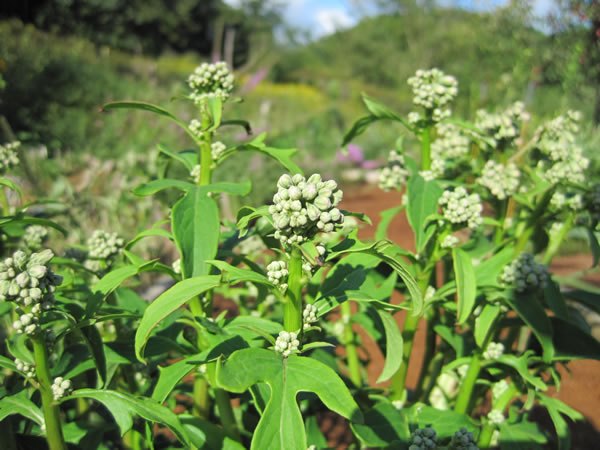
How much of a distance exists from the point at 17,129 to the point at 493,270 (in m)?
9.10

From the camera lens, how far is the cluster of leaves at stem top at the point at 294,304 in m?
1.02

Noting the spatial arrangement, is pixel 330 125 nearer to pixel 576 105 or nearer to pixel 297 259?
pixel 576 105

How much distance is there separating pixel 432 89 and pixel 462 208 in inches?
15.3

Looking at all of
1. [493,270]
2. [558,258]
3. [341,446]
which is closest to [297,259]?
[493,270]

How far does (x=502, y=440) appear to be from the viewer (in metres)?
1.57

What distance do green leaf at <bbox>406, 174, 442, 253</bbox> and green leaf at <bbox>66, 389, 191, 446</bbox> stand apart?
756 mm

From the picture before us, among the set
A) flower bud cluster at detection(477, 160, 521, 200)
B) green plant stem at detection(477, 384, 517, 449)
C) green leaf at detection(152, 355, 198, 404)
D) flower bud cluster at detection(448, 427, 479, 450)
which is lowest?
green plant stem at detection(477, 384, 517, 449)

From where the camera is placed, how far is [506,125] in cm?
175

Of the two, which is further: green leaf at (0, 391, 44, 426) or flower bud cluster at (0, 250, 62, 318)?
green leaf at (0, 391, 44, 426)

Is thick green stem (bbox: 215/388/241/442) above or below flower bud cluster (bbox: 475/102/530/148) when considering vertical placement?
below

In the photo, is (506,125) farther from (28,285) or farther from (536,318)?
(28,285)

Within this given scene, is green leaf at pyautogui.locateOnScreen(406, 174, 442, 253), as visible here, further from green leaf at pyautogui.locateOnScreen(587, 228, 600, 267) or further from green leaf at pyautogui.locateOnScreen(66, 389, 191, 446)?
green leaf at pyautogui.locateOnScreen(66, 389, 191, 446)

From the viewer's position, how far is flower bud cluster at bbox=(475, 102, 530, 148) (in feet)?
5.73

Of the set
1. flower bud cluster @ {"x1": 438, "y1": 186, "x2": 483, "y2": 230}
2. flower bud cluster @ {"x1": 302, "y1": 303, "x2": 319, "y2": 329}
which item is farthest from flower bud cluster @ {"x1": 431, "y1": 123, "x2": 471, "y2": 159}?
flower bud cluster @ {"x1": 302, "y1": 303, "x2": 319, "y2": 329}
